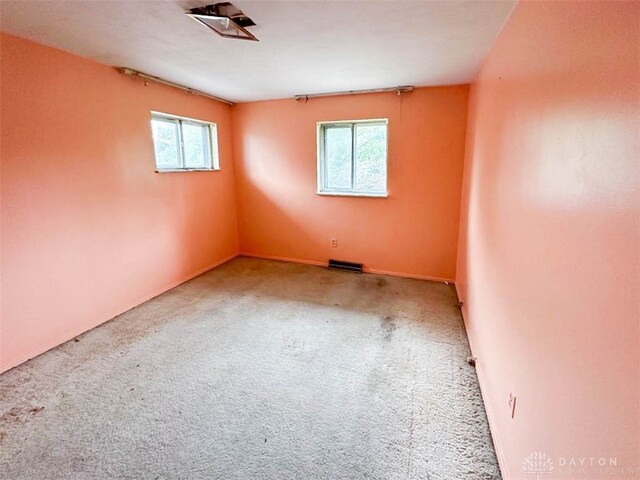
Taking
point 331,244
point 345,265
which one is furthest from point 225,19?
point 345,265

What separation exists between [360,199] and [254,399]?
8.82 feet

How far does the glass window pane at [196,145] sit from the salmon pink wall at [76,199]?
0.72ft

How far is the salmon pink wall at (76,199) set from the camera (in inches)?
83.8

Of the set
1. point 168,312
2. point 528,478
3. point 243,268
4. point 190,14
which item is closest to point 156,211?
point 168,312

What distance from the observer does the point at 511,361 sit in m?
1.41

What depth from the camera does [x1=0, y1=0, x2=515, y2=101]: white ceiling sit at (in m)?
1.71

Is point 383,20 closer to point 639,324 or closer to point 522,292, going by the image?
point 522,292

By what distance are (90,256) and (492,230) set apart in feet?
10.3

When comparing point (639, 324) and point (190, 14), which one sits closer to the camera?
point (639, 324)

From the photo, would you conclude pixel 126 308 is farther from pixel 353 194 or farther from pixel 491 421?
pixel 491 421

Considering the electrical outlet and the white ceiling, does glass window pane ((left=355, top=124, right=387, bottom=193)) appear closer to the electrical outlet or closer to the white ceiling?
the white ceiling

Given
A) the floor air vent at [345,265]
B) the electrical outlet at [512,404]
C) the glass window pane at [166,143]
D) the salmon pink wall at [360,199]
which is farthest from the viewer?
the floor air vent at [345,265]

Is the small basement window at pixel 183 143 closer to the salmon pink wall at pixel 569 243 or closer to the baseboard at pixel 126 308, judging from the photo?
the baseboard at pixel 126 308

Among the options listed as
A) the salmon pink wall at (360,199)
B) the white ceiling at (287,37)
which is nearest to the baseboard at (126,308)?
the salmon pink wall at (360,199)
